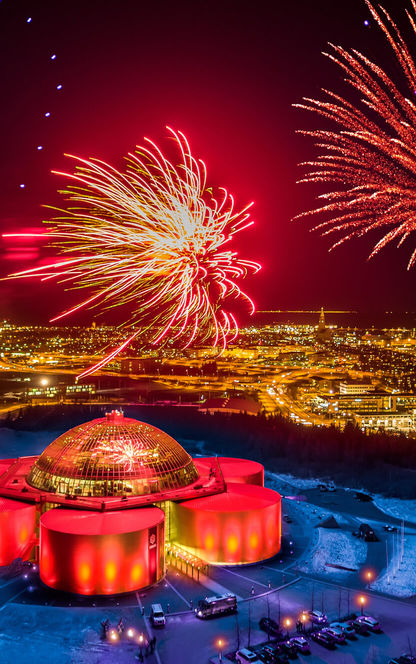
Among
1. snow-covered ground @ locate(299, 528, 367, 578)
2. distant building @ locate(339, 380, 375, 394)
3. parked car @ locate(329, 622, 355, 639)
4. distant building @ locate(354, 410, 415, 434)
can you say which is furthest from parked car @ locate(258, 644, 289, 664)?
distant building @ locate(339, 380, 375, 394)

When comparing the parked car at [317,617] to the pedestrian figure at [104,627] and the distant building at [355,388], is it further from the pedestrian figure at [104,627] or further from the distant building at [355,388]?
the distant building at [355,388]

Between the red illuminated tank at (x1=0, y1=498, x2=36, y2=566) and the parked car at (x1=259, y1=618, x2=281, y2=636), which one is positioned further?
the red illuminated tank at (x1=0, y1=498, x2=36, y2=566)

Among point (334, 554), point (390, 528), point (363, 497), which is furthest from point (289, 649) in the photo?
point (363, 497)

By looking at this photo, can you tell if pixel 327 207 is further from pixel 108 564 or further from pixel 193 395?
pixel 193 395

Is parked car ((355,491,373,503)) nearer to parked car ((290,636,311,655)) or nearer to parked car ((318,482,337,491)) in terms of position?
parked car ((318,482,337,491))

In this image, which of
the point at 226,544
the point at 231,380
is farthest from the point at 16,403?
the point at 226,544

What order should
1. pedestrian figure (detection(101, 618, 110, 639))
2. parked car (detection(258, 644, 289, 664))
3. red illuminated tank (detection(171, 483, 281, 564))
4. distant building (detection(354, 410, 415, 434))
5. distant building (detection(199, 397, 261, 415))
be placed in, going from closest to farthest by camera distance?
parked car (detection(258, 644, 289, 664)), pedestrian figure (detection(101, 618, 110, 639)), red illuminated tank (detection(171, 483, 281, 564)), distant building (detection(354, 410, 415, 434)), distant building (detection(199, 397, 261, 415))

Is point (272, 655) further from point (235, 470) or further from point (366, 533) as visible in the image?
point (235, 470)
